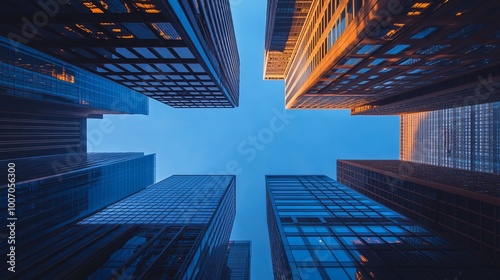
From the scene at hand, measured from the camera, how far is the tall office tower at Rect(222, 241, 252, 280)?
10105 centimetres

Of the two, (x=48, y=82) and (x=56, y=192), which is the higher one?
(x=48, y=82)

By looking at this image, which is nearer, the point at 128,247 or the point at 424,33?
the point at 424,33

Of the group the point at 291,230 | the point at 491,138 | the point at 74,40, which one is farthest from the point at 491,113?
the point at 74,40

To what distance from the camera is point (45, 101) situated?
190ft

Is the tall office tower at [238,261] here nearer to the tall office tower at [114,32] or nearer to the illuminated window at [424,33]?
the tall office tower at [114,32]

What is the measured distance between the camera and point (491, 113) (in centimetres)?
7981

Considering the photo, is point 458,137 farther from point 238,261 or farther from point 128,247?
point 128,247

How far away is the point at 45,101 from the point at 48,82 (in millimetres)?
4639

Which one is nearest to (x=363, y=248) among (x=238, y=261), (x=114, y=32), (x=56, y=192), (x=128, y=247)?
(x=128, y=247)

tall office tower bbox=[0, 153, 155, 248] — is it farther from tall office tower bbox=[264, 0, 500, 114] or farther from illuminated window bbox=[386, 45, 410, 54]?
illuminated window bbox=[386, 45, 410, 54]

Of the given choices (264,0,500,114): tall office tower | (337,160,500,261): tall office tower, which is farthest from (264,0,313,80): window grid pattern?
(337,160,500,261): tall office tower

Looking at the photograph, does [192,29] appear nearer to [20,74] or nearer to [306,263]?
[306,263]

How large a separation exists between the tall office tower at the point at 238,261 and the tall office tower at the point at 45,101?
3001 inches

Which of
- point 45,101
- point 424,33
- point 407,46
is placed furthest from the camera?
point 45,101
